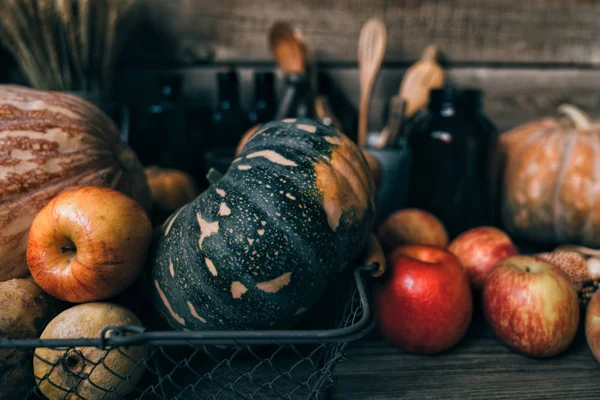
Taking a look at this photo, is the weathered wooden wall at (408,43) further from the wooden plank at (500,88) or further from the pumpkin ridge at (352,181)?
the pumpkin ridge at (352,181)

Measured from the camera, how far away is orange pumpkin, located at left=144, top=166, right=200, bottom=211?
0.89 metres

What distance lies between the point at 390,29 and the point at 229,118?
1.78ft

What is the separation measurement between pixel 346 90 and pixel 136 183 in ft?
2.45

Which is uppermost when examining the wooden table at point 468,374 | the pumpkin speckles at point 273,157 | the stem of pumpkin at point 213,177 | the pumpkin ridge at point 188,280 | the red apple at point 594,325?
the pumpkin speckles at point 273,157

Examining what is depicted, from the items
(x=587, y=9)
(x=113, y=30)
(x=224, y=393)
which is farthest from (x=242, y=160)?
(x=587, y=9)

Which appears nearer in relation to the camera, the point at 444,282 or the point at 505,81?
the point at 444,282

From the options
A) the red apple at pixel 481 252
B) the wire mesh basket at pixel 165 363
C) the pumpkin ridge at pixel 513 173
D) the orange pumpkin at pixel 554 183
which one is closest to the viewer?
the wire mesh basket at pixel 165 363

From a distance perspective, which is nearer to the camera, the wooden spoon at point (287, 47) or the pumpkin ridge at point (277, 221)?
the pumpkin ridge at point (277, 221)

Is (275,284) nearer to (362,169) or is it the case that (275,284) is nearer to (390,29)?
(362,169)

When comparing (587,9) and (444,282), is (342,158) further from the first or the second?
(587,9)

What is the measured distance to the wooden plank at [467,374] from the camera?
60cm

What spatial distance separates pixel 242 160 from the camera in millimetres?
636

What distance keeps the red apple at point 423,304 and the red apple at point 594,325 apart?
166mm

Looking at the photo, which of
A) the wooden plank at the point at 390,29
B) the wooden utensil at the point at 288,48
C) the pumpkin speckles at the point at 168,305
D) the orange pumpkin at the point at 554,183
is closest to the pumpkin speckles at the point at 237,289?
the pumpkin speckles at the point at 168,305
